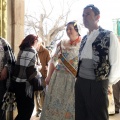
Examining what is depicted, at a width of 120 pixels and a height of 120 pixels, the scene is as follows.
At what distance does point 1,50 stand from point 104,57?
4.72 ft

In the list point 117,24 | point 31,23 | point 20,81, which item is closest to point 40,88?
point 20,81

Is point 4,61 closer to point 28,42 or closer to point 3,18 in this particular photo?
point 28,42

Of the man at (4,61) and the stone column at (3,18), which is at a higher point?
the stone column at (3,18)

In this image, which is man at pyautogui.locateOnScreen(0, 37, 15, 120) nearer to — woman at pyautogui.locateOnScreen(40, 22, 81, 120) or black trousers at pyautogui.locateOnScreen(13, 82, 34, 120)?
black trousers at pyautogui.locateOnScreen(13, 82, 34, 120)

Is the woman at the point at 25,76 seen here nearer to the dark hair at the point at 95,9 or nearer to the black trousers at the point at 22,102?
the black trousers at the point at 22,102

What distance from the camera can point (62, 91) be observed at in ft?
11.4

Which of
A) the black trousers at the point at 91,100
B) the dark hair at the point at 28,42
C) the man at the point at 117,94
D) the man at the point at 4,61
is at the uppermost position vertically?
the dark hair at the point at 28,42

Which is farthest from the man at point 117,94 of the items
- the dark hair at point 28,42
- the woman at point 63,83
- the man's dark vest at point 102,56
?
the man's dark vest at point 102,56

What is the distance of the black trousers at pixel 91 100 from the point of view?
2227mm

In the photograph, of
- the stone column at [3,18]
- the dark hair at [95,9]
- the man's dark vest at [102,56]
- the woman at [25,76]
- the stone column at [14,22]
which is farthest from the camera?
the stone column at [14,22]

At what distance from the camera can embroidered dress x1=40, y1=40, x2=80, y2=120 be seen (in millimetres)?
3398

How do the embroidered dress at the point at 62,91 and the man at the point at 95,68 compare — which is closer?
the man at the point at 95,68

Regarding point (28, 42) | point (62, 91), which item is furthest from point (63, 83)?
point (28, 42)

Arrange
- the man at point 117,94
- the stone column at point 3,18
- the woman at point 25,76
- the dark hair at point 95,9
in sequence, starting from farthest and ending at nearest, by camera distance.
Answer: the man at point 117,94
the stone column at point 3,18
the woman at point 25,76
the dark hair at point 95,9
